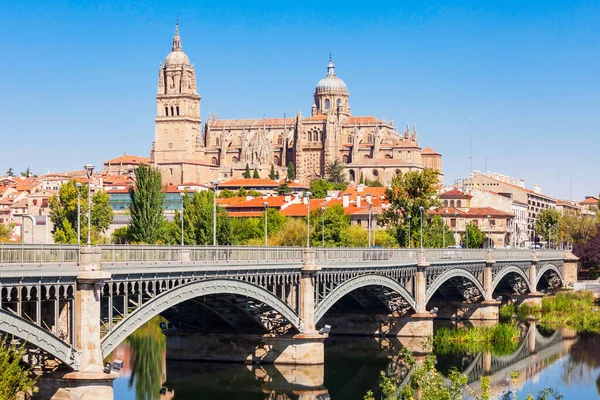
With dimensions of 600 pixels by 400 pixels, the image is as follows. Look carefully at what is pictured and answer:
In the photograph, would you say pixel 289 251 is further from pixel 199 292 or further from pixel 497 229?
pixel 497 229

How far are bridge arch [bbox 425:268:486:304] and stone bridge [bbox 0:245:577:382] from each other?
0.27 feet

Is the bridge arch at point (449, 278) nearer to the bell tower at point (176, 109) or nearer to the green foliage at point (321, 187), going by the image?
the green foliage at point (321, 187)

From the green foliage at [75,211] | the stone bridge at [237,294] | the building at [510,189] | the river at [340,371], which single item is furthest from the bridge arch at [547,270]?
the building at [510,189]

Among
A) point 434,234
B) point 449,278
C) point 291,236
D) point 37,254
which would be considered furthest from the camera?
point 291,236

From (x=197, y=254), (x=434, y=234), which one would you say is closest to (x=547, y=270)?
(x=434, y=234)

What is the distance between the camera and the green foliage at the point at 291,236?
10006 cm

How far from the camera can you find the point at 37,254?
3200 centimetres

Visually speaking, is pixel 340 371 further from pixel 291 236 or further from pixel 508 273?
pixel 291 236

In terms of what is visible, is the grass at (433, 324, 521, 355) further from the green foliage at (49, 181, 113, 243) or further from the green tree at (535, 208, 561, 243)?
the green tree at (535, 208, 561, 243)

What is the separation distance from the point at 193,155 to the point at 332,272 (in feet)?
A: 485

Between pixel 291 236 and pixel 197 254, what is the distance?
59799 millimetres

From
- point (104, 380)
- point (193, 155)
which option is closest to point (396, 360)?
point (104, 380)

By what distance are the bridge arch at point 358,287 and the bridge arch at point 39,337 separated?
18866mm

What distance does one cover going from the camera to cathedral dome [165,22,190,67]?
620ft
